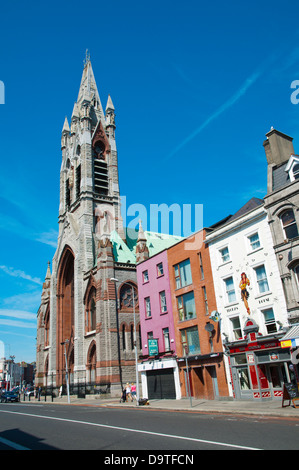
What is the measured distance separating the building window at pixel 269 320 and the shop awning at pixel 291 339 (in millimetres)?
2022

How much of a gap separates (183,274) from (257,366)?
10209 millimetres

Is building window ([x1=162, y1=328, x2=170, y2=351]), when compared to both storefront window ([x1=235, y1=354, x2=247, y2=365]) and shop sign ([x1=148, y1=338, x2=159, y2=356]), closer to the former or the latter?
shop sign ([x1=148, y1=338, x2=159, y2=356])

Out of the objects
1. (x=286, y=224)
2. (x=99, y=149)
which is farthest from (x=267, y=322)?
(x=99, y=149)

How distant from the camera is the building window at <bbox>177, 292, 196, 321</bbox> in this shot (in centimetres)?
2984

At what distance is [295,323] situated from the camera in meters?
20.9

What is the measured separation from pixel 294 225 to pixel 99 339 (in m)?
29.7

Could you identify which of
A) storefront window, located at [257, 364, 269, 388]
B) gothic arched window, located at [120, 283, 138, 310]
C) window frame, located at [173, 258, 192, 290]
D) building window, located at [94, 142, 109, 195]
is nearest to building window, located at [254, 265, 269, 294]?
storefront window, located at [257, 364, 269, 388]

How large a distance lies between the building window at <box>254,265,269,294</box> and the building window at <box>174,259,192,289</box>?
7.17 m

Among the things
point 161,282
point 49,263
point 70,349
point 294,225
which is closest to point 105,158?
point 49,263

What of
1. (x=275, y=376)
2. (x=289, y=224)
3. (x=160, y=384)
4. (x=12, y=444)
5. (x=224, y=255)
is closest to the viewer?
(x=12, y=444)

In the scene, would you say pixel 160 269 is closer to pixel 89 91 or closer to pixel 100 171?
pixel 100 171

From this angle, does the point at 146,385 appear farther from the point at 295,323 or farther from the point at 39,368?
the point at 39,368

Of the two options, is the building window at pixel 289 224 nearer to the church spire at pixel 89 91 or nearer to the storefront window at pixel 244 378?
the storefront window at pixel 244 378

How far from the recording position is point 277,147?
2623cm
